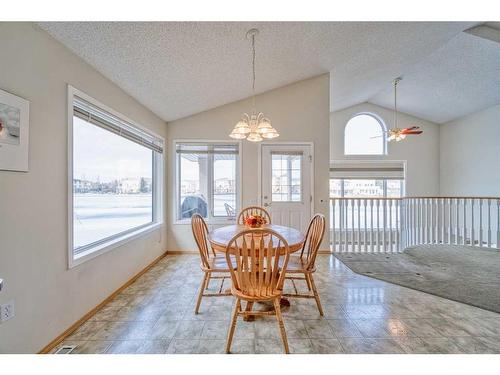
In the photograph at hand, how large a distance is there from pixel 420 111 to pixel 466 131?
1.20 m

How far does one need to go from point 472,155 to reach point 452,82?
2.28 meters

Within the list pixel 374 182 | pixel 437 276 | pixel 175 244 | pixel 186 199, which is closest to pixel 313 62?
pixel 186 199

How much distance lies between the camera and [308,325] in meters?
2.07

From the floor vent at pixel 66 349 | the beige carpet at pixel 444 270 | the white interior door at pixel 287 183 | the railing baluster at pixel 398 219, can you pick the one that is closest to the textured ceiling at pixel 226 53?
the white interior door at pixel 287 183

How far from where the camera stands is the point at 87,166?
2.39 meters

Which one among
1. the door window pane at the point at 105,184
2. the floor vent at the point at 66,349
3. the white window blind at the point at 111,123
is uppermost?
the white window blind at the point at 111,123

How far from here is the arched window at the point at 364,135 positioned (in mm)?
6969

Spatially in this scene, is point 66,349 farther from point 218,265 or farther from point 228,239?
point 228,239

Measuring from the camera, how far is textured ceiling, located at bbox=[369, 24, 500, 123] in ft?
13.3

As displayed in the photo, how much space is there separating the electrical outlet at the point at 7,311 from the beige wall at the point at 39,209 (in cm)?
3

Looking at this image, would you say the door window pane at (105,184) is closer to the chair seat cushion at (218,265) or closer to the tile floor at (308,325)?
the tile floor at (308,325)

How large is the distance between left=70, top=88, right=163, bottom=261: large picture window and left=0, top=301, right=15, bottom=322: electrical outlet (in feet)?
1.90

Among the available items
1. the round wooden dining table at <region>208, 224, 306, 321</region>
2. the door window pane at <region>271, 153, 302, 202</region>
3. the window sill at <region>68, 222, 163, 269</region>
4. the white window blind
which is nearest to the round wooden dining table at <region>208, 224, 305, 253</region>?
the round wooden dining table at <region>208, 224, 306, 321</region>
